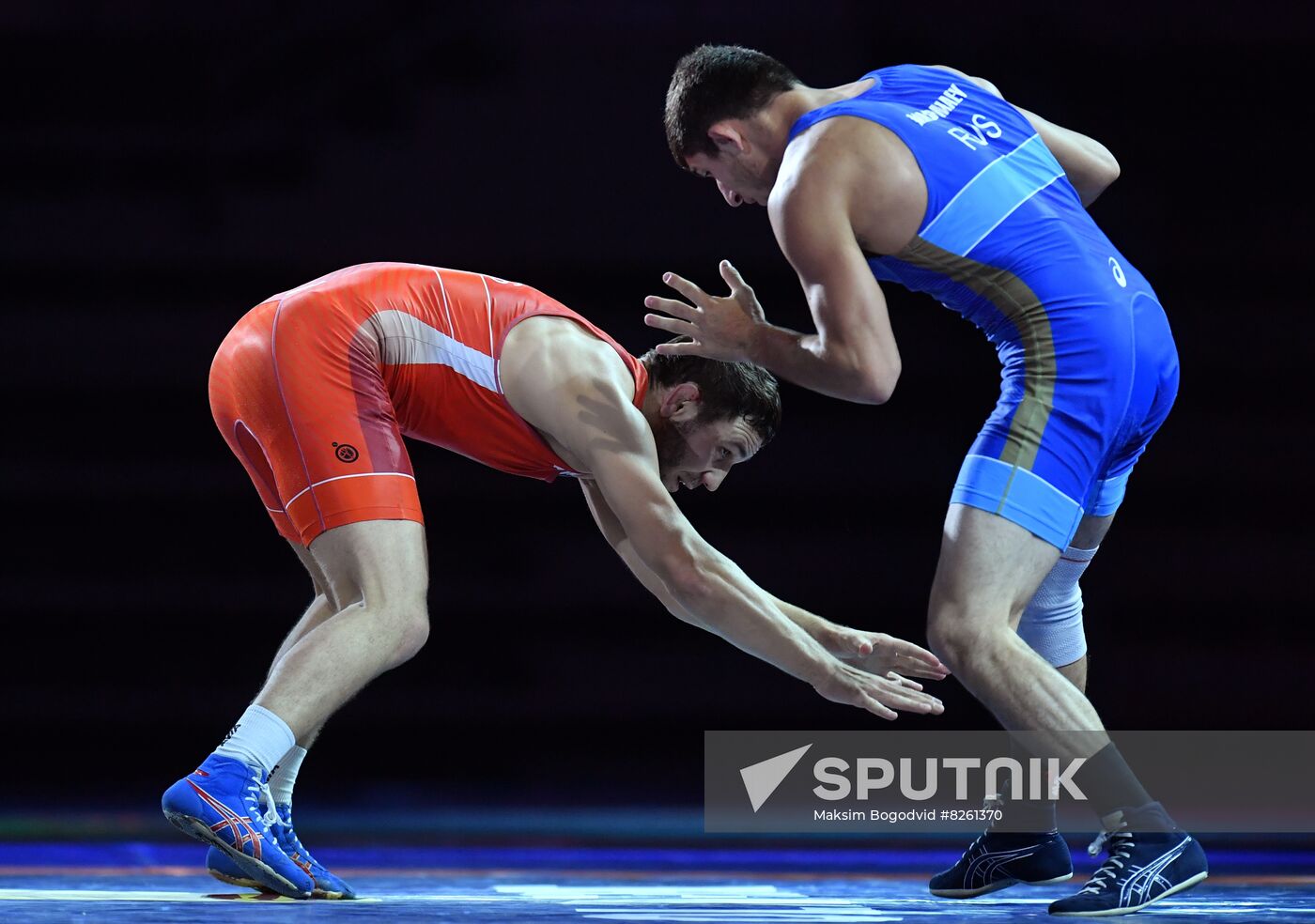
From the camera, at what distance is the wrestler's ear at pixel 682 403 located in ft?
7.26

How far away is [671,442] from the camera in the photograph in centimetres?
226

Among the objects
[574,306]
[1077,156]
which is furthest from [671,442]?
[574,306]

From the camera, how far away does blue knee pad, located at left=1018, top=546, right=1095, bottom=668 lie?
2.10m

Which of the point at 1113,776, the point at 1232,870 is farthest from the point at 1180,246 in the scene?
the point at 1113,776

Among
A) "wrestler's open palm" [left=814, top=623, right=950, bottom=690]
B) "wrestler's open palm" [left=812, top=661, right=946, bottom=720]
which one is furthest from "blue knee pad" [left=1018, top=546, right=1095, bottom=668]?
"wrestler's open palm" [left=812, top=661, right=946, bottom=720]

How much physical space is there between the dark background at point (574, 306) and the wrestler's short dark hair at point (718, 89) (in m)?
1.35

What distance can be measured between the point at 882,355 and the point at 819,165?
10.5 inches

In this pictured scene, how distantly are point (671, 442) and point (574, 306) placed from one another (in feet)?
4.02

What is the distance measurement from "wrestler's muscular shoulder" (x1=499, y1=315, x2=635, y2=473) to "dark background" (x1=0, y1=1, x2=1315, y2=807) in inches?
52.0

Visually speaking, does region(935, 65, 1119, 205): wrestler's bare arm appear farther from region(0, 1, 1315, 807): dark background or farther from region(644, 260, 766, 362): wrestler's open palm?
region(0, 1, 1315, 807): dark background

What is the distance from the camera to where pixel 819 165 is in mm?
1792
